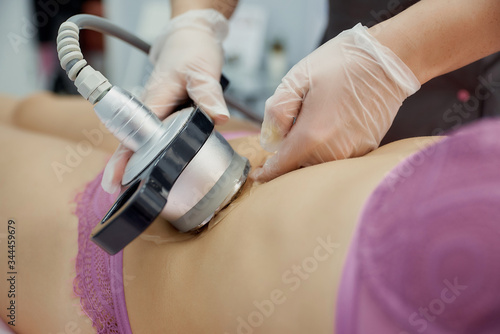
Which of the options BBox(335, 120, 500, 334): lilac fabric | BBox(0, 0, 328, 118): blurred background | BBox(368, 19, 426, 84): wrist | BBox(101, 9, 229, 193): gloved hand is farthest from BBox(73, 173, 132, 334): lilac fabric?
BBox(0, 0, 328, 118): blurred background

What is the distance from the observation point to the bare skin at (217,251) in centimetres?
47

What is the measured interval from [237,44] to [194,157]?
1.61 metres

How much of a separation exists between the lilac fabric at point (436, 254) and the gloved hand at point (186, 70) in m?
0.34

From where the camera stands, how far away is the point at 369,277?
0.41m

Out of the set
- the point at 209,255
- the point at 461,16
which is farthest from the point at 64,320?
the point at 461,16

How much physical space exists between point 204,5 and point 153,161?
0.54m

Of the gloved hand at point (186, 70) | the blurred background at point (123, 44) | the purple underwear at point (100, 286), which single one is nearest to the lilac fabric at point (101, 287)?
the purple underwear at point (100, 286)

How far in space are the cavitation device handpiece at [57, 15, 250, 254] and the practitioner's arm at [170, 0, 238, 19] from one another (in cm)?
40

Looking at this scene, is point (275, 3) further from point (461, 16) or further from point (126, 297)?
point (126, 297)

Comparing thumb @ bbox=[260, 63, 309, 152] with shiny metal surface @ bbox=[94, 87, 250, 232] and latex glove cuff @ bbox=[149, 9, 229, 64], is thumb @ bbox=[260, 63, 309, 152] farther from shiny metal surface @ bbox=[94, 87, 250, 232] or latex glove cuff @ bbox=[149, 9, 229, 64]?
latex glove cuff @ bbox=[149, 9, 229, 64]

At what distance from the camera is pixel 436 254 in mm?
400

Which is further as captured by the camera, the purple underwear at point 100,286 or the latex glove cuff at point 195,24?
Result: the latex glove cuff at point 195,24

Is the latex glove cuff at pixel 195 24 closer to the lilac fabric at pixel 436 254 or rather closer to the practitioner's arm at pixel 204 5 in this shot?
the practitioner's arm at pixel 204 5

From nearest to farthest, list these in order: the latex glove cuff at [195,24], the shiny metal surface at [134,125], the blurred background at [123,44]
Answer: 1. the shiny metal surface at [134,125]
2. the latex glove cuff at [195,24]
3. the blurred background at [123,44]
